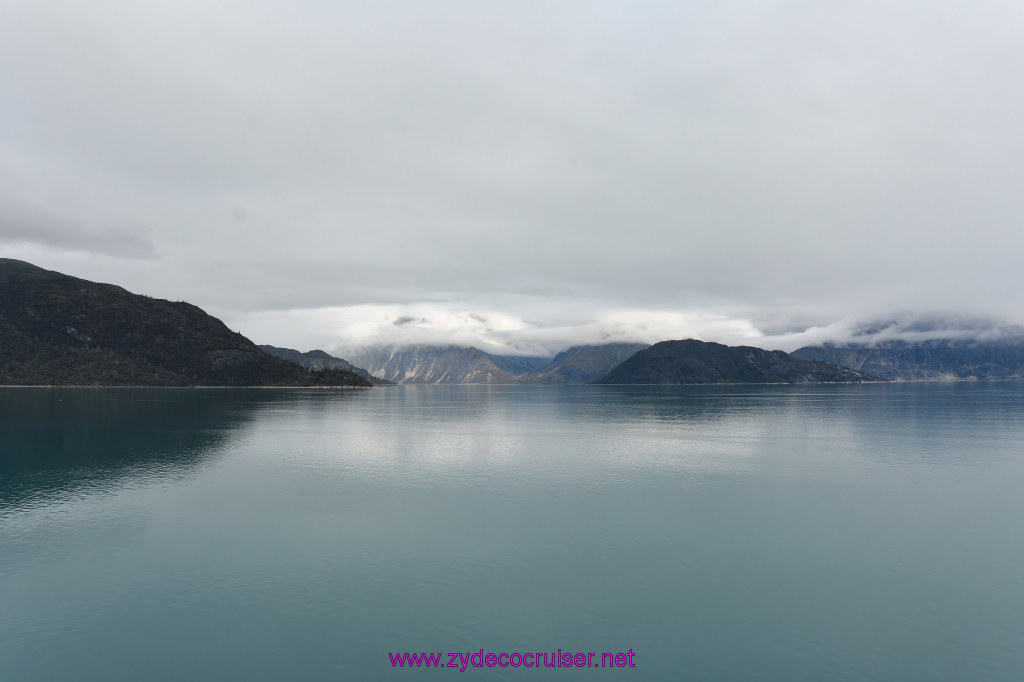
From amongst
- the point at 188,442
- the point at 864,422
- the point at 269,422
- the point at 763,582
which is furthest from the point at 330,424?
the point at 864,422

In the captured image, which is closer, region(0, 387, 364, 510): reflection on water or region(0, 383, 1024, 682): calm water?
region(0, 383, 1024, 682): calm water

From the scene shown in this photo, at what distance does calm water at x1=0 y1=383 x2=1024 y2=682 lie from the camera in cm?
3183

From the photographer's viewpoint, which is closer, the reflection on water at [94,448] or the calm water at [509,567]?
the calm water at [509,567]

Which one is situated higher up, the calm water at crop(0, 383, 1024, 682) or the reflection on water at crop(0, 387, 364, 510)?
the reflection on water at crop(0, 387, 364, 510)

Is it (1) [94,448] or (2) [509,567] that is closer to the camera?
(2) [509,567]

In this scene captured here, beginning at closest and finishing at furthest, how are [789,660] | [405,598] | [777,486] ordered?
[789,660]
[405,598]
[777,486]

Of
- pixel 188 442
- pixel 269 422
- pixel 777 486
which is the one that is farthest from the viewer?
pixel 269 422

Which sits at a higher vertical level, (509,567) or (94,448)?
(94,448)

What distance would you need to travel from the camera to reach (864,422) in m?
179

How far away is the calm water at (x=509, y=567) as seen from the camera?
31.8 m

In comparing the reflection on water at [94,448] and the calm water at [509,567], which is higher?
the reflection on water at [94,448]

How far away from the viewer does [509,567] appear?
4591 cm

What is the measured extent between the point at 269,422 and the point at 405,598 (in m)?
156

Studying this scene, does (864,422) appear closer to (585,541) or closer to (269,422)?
(585,541)
